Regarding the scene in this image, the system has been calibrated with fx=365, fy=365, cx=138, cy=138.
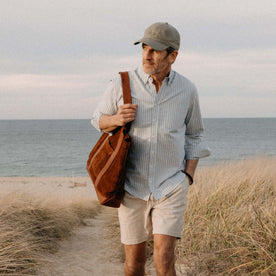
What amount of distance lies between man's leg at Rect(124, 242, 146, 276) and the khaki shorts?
5cm

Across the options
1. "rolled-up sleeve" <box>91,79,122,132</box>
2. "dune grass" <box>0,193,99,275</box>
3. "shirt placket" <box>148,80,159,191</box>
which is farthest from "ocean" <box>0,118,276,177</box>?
"dune grass" <box>0,193,99,275</box>

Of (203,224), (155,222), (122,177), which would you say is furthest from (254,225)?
(122,177)

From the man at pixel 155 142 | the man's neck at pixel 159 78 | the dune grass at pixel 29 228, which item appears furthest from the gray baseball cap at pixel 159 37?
the dune grass at pixel 29 228

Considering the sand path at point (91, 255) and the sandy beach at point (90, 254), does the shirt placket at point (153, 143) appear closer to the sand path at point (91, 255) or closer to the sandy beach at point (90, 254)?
the sand path at point (91, 255)

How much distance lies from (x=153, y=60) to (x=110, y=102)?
1.46 feet

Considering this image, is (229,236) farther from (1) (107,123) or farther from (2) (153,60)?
(2) (153,60)

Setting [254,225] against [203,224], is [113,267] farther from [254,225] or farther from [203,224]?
[254,225]

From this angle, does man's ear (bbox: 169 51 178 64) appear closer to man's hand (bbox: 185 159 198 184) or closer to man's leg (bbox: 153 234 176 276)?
man's hand (bbox: 185 159 198 184)

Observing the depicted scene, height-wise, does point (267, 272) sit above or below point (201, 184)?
above

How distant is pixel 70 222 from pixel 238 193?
Result: 2744mm

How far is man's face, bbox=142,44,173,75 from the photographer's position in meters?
2.65

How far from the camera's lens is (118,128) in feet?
8.83


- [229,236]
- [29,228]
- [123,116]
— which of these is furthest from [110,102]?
[29,228]

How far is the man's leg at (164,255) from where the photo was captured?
2.60 metres
